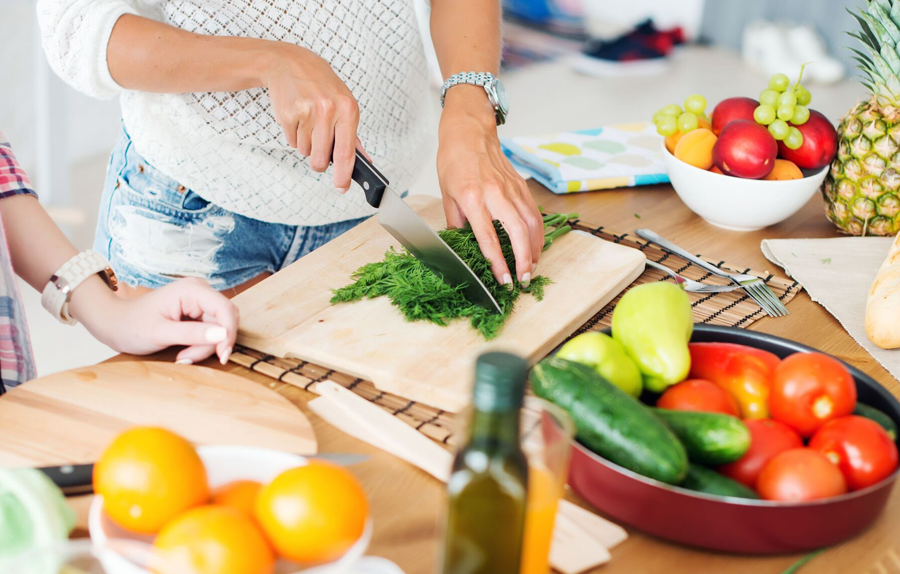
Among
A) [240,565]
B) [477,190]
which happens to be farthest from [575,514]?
[477,190]

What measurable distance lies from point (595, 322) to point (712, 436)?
484 millimetres

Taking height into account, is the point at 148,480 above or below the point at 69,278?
above

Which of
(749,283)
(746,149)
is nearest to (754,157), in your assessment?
(746,149)

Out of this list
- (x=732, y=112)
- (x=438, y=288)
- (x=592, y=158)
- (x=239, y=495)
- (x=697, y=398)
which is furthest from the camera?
(x=592, y=158)

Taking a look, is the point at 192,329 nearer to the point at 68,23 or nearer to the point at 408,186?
the point at 68,23

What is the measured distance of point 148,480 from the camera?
0.61 metres

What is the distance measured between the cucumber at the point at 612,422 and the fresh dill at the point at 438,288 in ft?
1.08

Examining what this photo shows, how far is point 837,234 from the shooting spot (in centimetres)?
157

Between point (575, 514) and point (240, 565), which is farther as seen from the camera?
point (575, 514)

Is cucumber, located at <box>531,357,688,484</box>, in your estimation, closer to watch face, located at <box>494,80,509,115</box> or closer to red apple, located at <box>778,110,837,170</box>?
watch face, located at <box>494,80,509,115</box>

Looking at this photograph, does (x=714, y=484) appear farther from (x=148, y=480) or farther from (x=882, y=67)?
(x=882, y=67)

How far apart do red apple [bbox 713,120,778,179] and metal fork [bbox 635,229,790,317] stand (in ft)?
0.57

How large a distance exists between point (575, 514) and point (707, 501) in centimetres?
14

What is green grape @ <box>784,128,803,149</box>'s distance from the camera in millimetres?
1469
